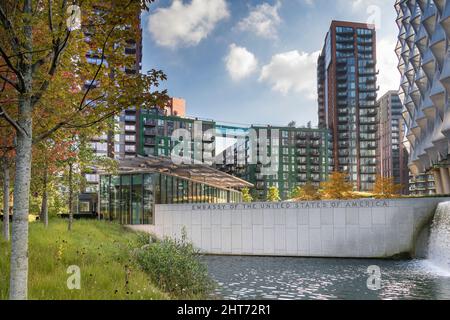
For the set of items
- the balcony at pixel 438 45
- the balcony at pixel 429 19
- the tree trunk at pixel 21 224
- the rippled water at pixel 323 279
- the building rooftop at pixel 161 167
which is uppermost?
the balcony at pixel 429 19

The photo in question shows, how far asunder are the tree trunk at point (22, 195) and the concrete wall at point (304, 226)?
66.4 ft

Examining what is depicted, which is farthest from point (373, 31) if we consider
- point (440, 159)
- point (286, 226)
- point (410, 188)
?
point (286, 226)

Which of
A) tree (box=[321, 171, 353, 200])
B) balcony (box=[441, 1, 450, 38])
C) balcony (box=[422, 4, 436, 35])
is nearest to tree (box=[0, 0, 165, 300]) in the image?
balcony (box=[441, 1, 450, 38])

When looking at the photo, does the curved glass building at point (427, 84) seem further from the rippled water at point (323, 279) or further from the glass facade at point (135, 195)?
the glass facade at point (135, 195)

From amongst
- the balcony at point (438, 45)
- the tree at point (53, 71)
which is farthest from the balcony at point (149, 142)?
the tree at point (53, 71)

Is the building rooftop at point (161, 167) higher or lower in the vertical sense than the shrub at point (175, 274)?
higher

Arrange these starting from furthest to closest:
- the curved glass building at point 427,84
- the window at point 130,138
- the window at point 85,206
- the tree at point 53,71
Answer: the window at point 130,138 < the window at point 85,206 < the curved glass building at point 427,84 < the tree at point 53,71

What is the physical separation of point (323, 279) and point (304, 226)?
39.0 ft

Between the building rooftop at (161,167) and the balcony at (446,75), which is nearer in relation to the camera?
the building rooftop at (161,167)

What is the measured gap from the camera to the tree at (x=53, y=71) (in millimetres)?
7242

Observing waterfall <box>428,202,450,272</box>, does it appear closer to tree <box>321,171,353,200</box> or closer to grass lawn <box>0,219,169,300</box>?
grass lawn <box>0,219,169,300</box>

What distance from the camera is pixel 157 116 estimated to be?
9644 centimetres

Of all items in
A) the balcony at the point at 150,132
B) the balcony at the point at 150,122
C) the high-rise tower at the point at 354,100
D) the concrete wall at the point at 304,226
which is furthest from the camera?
the high-rise tower at the point at 354,100
